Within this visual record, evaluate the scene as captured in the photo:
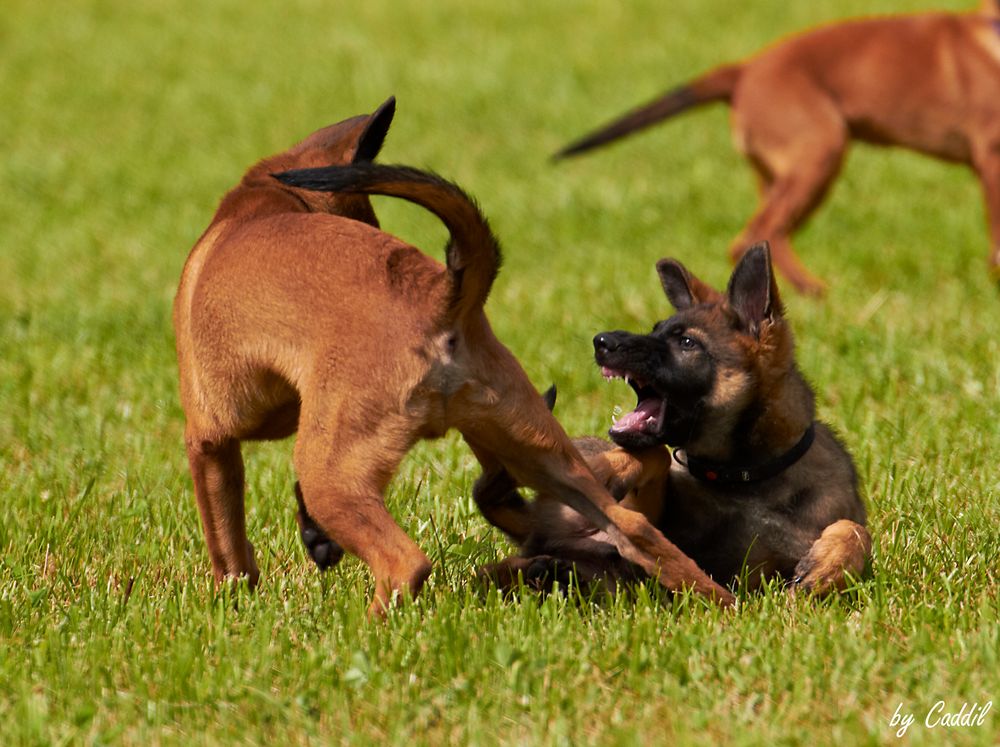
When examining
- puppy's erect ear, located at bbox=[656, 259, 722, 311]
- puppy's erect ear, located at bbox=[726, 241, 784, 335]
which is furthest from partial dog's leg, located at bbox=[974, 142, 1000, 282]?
puppy's erect ear, located at bbox=[726, 241, 784, 335]

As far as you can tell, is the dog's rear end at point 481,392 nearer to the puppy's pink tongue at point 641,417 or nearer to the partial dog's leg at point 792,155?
the puppy's pink tongue at point 641,417

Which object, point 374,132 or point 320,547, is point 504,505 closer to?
point 320,547

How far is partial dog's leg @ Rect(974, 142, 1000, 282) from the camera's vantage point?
368 inches

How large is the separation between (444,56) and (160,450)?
11311 mm

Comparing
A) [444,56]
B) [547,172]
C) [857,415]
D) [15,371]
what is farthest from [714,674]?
[444,56]

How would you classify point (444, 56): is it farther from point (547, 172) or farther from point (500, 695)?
point (500, 695)

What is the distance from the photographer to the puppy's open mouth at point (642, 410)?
4.49 meters

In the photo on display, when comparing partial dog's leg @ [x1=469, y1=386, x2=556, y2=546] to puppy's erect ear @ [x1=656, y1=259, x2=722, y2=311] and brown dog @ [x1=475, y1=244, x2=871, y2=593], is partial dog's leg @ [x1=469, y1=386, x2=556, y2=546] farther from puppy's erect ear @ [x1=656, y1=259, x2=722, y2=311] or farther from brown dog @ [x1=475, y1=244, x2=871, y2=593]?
puppy's erect ear @ [x1=656, y1=259, x2=722, y2=311]

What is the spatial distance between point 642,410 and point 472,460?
1381 millimetres

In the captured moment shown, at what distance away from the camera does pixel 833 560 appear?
4.16 meters

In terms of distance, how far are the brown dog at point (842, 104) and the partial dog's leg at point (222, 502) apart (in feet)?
18.4

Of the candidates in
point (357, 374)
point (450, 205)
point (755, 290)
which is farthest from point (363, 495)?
point (755, 290)

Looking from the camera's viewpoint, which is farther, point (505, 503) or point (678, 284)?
point (678, 284)

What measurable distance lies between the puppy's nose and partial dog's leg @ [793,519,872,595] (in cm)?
81
